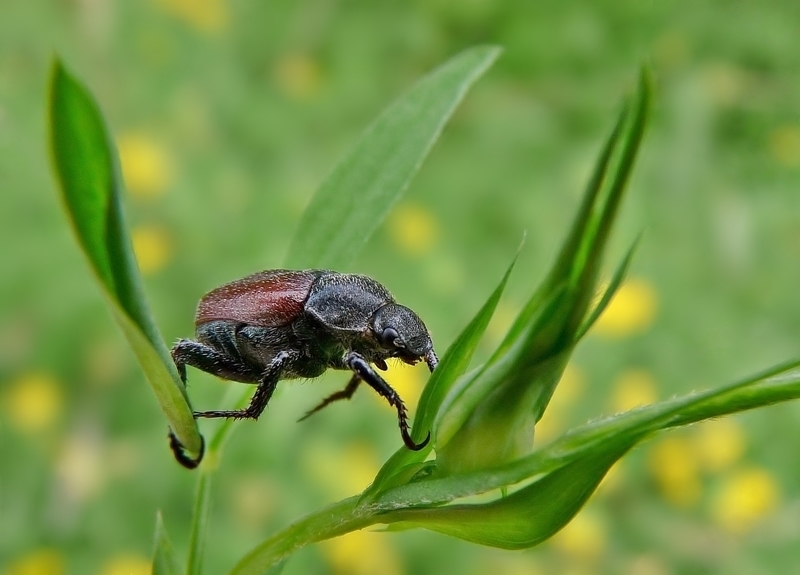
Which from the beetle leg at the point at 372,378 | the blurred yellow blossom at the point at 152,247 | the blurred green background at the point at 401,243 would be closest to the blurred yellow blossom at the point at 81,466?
the blurred green background at the point at 401,243

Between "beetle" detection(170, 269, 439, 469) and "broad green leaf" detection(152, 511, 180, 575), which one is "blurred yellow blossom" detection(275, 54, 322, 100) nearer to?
"beetle" detection(170, 269, 439, 469)

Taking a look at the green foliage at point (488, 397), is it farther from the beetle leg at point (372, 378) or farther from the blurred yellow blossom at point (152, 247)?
the blurred yellow blossom at point (152, 247)

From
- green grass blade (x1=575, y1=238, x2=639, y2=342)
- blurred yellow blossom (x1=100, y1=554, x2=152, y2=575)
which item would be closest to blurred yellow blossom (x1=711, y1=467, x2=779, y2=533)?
blurred yellow blossom (x1=100, y1=554, x2=152, y2=575)

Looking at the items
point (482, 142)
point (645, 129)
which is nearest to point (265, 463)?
point (645, 129)

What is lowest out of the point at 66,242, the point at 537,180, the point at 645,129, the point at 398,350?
the point at 66,242

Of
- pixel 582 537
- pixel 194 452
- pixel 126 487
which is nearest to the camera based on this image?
pixel 194 452

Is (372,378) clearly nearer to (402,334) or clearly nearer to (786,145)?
Result: (402,334)

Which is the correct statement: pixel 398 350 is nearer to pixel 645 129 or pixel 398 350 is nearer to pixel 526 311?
pixel 526 311

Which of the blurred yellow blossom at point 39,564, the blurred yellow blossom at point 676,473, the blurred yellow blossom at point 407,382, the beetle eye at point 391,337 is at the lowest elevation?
the blurred yellow blossom at point 39,564
